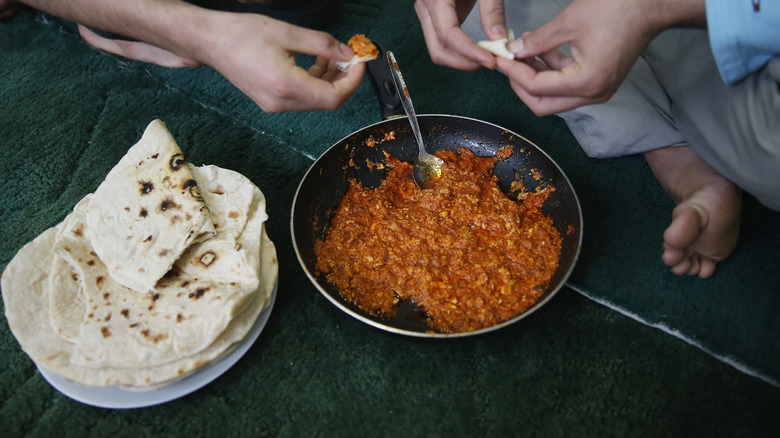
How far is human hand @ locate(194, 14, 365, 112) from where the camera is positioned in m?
1.32

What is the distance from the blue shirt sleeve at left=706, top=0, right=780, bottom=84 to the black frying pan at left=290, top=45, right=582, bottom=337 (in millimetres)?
518

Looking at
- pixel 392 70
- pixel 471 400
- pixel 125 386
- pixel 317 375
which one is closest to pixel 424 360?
pixel 471 400

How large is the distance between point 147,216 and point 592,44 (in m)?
1.22

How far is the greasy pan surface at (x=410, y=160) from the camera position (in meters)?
1.45

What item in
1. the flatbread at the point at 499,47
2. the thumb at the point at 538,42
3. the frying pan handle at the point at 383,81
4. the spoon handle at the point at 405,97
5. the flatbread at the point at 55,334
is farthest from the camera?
the frying pan handle at the point at 383,81

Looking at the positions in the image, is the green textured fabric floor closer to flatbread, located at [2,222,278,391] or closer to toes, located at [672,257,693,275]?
toes, located at [672,257,693,275]

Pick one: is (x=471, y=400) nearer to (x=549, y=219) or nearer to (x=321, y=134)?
(x=549, y=219)

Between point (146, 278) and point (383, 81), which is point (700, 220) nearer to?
point (383, 81)

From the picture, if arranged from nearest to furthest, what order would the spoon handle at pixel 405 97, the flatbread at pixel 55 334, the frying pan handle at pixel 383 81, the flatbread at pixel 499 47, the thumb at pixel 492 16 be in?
the flatbread at pixel 55 334, the flatbread at pixel 499 47, the thumb at pixel 492 16, the spoon handle at pixel 405 97, the frying pan handle at pixel 383 81

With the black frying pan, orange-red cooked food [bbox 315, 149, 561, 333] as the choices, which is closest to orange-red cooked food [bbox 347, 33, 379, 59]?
the black frying pan

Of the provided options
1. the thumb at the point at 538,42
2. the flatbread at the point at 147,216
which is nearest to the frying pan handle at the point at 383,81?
the thumb at the point at 538,42

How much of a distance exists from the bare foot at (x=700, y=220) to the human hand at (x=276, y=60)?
988 millimetres

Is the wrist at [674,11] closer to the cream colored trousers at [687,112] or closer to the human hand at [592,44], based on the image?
the human hand at [592,44]

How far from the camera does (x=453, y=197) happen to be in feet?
5.43
